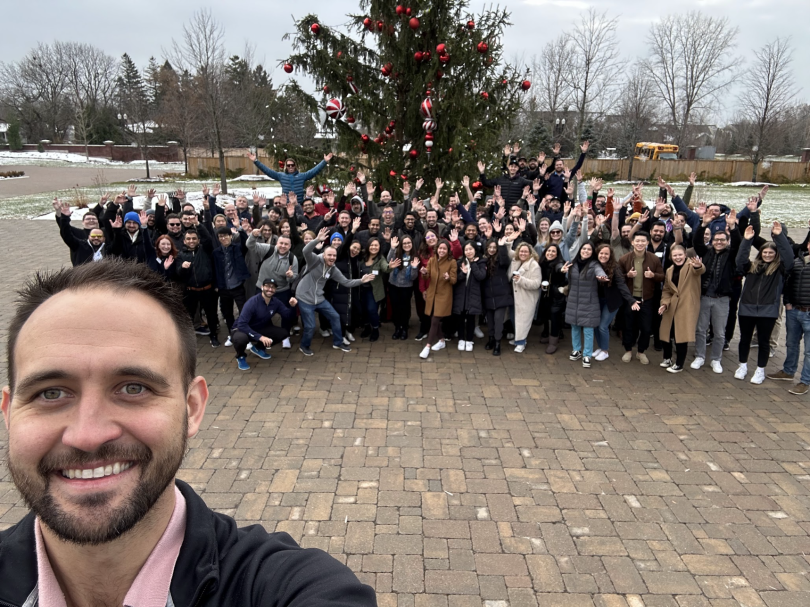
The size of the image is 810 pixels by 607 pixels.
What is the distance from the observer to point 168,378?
1.29 m

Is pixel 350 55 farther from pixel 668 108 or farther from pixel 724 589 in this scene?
pixel 668 108

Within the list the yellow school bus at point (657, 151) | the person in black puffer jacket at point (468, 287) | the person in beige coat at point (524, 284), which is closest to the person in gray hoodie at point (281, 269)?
the person in black puffer jacket at point (468, 287)

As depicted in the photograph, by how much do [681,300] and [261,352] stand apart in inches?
233

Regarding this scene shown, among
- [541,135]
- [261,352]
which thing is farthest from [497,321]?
[541,135]

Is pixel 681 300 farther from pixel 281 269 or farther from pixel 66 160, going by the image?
pixel 66 160

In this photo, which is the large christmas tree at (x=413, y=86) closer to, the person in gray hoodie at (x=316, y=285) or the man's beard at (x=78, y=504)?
the person in gray hoodie at (x=316, y=285)

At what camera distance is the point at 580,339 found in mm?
7535

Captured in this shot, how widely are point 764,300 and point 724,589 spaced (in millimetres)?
4223

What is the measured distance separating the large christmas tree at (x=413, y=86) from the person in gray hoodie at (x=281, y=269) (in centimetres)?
338

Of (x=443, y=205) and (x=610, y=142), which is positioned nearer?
(x=443, y=205)

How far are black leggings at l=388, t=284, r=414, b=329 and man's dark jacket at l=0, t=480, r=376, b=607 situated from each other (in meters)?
6.61

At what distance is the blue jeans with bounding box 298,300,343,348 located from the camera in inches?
298

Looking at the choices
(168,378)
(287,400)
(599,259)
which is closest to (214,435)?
(287,400)

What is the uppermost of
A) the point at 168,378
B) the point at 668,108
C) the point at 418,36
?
the point at 668,108
